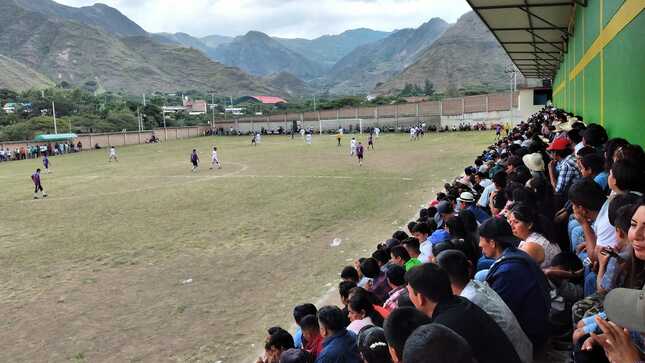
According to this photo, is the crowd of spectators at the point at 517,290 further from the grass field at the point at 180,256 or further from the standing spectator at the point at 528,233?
the grass field at the point at 180,256

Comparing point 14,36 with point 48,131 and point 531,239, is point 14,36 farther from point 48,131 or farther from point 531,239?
point 531,239

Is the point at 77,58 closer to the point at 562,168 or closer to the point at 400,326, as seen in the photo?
the point at 562,168

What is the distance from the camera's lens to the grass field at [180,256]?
274 inches

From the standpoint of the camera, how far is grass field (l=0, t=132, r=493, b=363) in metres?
6.95

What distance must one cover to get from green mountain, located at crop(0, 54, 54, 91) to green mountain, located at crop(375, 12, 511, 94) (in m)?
103

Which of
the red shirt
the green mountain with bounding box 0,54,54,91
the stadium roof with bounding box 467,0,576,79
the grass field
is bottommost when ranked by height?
the grass field

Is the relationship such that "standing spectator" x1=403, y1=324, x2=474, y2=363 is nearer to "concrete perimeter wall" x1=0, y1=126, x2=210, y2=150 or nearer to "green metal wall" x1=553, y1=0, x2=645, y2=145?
"green metal wall" x1=553, y1=0, x2=645, y2=145

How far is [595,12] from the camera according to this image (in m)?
9.87

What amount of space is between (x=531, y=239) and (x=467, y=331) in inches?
77.9

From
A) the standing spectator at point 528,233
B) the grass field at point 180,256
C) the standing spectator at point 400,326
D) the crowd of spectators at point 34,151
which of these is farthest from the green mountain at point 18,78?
the standing spectator at point 400,326

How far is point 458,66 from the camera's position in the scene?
166500 millimetres

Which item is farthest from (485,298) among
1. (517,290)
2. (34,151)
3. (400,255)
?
(34,151)

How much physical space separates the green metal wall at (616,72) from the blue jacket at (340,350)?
15.6 feet

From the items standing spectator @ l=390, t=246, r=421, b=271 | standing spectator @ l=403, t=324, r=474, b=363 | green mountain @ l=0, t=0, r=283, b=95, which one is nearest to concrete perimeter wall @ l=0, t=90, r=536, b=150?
standing spectator @ l=390, t=246, r=421, b=271
